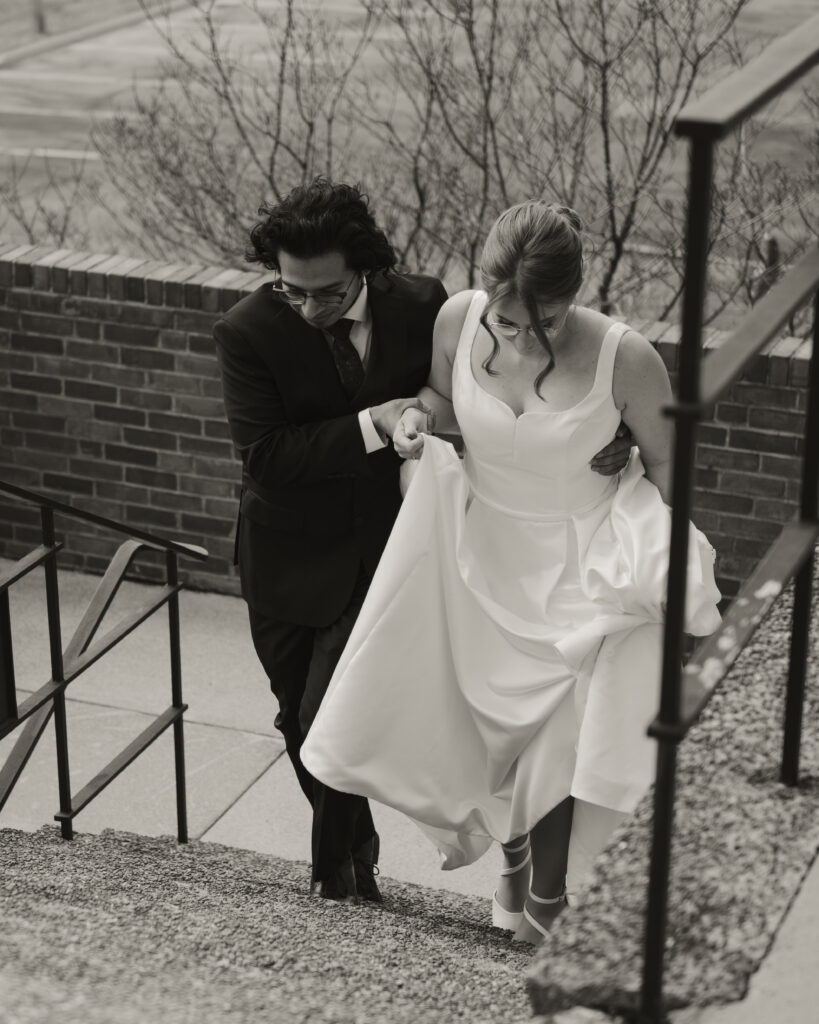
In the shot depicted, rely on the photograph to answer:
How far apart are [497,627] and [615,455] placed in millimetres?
481

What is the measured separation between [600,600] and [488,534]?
326mm

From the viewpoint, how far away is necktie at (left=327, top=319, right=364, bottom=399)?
3549 mm

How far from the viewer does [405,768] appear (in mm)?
3463

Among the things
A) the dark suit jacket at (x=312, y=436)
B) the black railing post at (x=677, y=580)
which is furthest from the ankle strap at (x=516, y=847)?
the black railing post at (x=677, y=580)

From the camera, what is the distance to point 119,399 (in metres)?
6.47

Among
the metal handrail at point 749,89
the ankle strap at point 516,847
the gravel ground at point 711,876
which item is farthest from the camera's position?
the ankle strap at point 516,847

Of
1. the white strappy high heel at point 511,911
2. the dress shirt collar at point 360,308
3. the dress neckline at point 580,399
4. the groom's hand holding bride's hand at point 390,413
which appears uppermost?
the dress shirt collar at point 360,308

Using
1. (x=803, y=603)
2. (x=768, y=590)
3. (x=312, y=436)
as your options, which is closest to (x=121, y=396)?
(x=312, y=436)

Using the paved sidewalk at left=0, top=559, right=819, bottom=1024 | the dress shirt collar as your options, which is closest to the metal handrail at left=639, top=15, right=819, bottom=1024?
the dress shirt collar

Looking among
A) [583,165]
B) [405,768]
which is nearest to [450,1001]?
[405,768]

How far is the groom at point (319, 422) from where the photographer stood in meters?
3.38

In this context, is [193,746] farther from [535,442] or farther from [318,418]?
[535,442]

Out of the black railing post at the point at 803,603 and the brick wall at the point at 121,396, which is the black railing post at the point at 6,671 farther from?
the brick wall at the point at 121,396

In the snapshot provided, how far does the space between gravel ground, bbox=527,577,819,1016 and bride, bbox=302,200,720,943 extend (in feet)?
2.01
